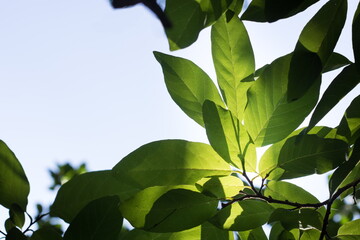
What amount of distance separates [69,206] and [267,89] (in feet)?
1.70

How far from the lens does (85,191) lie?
3.23 feet

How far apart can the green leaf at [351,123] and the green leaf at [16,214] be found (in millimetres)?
756

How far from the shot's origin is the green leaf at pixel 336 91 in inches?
33.1

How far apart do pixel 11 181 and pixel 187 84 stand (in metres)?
0.47

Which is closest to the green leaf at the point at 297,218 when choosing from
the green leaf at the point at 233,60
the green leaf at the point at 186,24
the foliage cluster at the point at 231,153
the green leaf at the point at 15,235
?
the foliage cluster at the point at 231,153

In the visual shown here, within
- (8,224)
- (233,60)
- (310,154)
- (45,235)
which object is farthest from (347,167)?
Result: (8,224)

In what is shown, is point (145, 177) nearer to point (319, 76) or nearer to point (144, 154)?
point (144, 154)

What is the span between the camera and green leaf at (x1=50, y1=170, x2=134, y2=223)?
0.97 m

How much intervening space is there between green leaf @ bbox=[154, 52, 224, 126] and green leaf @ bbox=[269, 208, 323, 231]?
277 millimetres

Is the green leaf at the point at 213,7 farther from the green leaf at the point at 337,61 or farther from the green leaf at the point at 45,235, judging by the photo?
the green leaf at the point at 45,235

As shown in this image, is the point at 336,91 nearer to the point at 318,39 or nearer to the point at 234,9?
the point at 318,39

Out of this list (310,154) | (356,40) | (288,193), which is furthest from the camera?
(288,193)

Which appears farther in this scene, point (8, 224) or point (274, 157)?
point (8, 224)

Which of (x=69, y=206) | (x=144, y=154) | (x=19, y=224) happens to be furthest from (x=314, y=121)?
(x=19, y=224)
